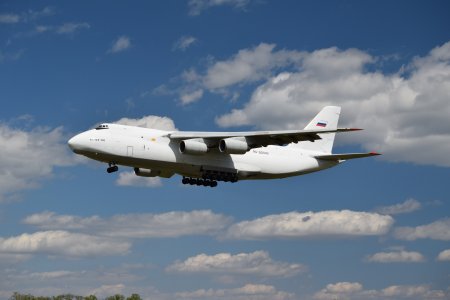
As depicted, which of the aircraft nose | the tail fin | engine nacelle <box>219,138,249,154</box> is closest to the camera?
the aircraft nose

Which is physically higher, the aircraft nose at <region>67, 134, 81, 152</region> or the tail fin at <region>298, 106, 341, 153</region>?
the tail fin at <region>298, 106, 341, 153</region>

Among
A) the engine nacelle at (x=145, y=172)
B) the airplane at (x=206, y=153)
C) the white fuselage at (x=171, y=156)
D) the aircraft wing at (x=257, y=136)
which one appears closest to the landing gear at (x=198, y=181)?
the airplane at (x=206, y=153)

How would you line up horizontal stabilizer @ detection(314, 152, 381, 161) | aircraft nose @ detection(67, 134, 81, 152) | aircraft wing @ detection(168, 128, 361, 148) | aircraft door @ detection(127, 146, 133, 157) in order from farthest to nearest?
1. horizontal stabilizer @ detection(314, 152, 381, 161)
2. aircraft wing @ detection(168, 128, 361, 148)
3. aircraft door @ detection(127, 146, 133, 157)
4. aircraft nose @ detection(67, 134, 81, 152)

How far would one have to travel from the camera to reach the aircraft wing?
33375 millimetres

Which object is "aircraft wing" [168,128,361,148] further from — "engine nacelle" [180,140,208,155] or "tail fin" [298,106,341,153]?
"tail fin" [298,106,341,153]

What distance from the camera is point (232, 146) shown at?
33.6m

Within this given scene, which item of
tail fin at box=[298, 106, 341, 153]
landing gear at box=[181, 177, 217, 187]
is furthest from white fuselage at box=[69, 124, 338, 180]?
tail fin at box=[298, 106, 341, 153]

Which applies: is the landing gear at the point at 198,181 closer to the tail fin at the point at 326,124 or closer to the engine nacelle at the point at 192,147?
the engine nacelle at the point at 192,147

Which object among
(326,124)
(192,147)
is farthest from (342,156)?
(192,147)

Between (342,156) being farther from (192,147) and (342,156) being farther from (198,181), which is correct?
(192,147)

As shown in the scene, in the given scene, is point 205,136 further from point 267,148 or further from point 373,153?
point 373,153

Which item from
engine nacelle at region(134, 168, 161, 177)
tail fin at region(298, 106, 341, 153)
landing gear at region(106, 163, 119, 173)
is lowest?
landing gear at region(106, 163, 119, 173)

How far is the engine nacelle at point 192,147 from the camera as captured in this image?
1305 inches

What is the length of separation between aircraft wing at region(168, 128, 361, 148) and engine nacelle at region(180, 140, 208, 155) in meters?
0.27
